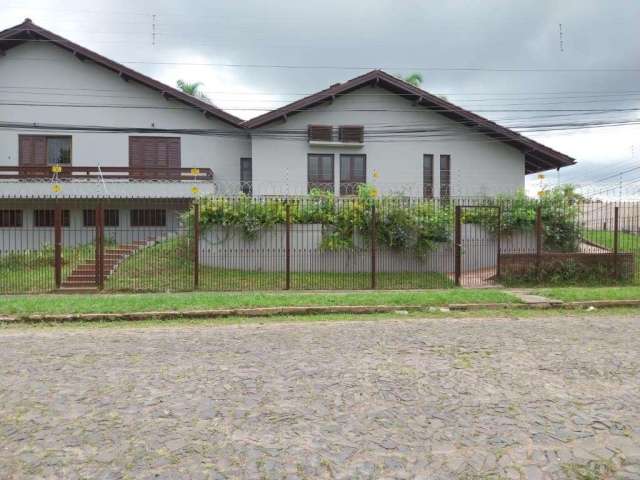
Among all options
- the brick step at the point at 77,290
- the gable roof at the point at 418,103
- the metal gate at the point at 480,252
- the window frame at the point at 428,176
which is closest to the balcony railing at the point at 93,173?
the gable roof at the point at 418,103

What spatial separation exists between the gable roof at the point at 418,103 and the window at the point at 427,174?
2.08 metres

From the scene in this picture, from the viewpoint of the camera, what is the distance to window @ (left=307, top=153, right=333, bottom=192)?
2188 centimetres

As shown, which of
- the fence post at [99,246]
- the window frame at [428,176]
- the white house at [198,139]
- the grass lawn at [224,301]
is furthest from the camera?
the window frame at [428,176]

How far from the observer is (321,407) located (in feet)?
13.8

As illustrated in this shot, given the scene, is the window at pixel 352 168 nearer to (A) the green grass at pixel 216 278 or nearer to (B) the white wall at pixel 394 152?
(B) the white wall at pixel 394 152

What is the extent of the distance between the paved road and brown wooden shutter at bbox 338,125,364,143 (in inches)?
615

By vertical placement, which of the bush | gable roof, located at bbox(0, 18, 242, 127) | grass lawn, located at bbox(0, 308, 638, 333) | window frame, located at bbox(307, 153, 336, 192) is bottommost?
grass lawn, located at bbox(0, 308, 638, 333)

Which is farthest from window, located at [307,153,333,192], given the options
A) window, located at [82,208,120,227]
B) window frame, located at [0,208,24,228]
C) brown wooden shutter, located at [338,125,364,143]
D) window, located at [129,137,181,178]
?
window frame, located at [0,208,24,228]

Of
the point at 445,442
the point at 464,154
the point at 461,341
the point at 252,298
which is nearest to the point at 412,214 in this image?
the point at 252,298

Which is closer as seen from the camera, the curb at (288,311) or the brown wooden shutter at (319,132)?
the curb at (288,311)

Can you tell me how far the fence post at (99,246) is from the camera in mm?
11945

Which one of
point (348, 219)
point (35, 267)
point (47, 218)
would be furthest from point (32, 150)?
point (348, 219)

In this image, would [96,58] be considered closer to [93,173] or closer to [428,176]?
[93,173]

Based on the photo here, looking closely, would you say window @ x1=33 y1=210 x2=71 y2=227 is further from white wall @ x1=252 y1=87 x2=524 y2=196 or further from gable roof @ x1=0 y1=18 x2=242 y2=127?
white wall @ x1=252 y1=87 x2=524 y2=196
